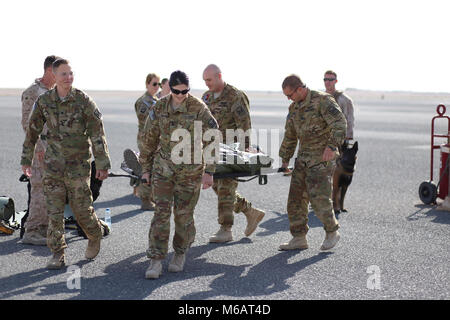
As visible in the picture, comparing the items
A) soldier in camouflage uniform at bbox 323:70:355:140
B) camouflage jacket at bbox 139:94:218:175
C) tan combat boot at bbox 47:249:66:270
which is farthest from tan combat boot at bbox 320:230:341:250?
soldier in camouflage uniform at bbox 323:70:355:140

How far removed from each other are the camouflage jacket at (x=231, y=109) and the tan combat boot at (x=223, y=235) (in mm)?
1150

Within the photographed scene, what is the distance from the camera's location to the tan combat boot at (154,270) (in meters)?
6.09

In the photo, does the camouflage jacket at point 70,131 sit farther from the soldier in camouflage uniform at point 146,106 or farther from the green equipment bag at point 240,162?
the soldier in camouflage uniform at point 146,106

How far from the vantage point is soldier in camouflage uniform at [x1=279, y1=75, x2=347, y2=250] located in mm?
7086

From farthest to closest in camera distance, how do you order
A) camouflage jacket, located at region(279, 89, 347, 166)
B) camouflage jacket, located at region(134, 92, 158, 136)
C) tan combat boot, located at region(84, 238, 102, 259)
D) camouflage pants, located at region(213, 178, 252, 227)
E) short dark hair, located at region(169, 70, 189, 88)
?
camouflage jacket, located at region(134, 92, 158, 136) < camouflage pants, located at region(213, 178, 252, 227) < camouflage jacket, located at region(279, 89, 347, 166) < tan combat boot, located at region(84, 238, 102, 259) < short dark hair, located at region(169, 70, 189, 88)

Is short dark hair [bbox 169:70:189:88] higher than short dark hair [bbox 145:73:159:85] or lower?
lower

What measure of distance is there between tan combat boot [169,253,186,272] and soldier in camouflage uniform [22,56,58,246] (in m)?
2.01

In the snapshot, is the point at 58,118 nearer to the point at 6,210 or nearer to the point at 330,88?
the point at 6,210

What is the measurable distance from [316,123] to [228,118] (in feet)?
3.83

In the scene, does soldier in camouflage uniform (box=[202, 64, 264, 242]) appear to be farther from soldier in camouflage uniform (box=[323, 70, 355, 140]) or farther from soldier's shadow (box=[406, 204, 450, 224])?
soldier's shadow (box=[406, 204, 450, 224])

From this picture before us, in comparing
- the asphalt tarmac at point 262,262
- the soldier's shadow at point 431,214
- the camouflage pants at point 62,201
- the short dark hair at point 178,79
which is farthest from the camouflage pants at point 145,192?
the soldier's shadow at point 431,214

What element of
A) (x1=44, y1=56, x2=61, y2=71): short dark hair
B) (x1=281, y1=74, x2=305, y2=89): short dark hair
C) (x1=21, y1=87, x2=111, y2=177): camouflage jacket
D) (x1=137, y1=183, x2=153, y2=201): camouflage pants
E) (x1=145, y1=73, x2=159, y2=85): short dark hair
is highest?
(x1=44, y1=56, x2=61, y2=71): short dark hair

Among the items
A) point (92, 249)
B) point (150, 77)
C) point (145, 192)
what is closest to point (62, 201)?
point (92, 249)

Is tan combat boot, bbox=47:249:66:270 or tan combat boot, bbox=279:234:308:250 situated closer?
tan combat boot, bbox=47:249:66:270
